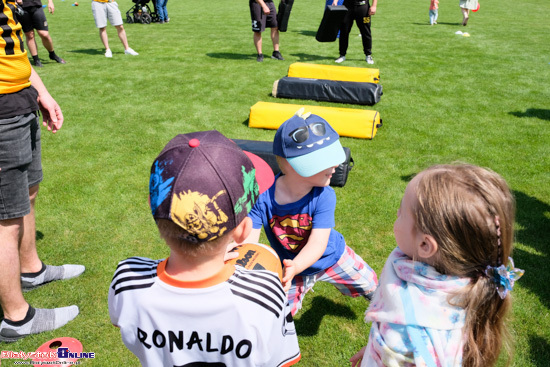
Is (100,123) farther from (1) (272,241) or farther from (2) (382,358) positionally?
(2) (382,358)

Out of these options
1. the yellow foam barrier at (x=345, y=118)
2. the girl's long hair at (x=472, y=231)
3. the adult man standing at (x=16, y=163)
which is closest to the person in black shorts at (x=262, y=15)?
the yellow foam barrier at (x=345, y=118)

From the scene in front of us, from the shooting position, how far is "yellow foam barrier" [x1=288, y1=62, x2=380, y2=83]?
319 inches

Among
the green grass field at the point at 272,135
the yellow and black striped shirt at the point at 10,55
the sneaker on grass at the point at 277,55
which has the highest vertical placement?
the yellow and black striped shirt at the point at 10,55

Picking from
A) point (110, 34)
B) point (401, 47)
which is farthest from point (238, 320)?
point (110, 34)

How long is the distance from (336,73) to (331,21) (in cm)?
236

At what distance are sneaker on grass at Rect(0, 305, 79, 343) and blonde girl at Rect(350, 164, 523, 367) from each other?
2.61 m

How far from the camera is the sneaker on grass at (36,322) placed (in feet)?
9.93

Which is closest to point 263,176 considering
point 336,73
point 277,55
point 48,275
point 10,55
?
point 10,55

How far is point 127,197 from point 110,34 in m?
11.2

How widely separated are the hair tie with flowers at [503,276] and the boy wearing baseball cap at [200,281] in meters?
0.76

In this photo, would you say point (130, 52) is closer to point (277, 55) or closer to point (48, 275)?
point (277, 55)

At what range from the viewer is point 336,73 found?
27.1 feet

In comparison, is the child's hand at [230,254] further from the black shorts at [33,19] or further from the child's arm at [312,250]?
the black shorts at [33,19]

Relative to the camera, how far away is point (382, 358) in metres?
1.62
